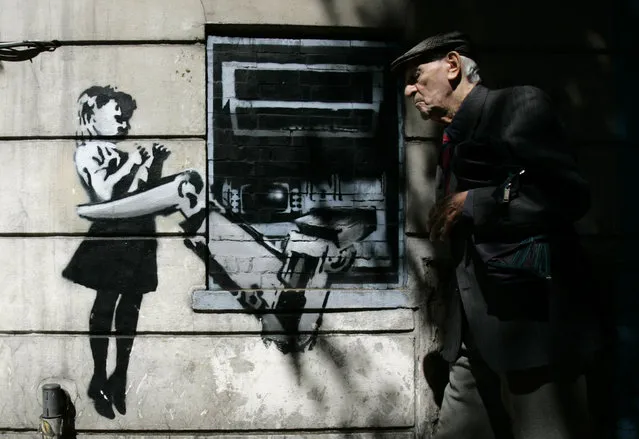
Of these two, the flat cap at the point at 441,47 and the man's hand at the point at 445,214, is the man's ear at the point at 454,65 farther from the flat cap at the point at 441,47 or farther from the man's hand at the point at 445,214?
the man's hand at the point at 445,214

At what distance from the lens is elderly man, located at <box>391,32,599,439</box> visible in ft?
9.02

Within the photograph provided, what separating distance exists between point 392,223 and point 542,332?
1.75m

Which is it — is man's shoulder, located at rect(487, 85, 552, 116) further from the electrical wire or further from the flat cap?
the electrical wire

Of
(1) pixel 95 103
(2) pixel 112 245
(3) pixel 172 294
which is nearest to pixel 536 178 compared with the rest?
(3) pixel 172 294

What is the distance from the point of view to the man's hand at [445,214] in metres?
2.90

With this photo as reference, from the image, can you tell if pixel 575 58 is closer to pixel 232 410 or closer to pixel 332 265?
pixel 332 265

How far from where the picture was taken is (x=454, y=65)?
313 cm

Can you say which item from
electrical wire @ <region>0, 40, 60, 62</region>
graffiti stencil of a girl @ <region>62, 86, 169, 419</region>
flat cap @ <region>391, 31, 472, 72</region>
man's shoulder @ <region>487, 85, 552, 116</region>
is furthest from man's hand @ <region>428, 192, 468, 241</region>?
electrical wire @ <region>0, 40, 60, 62</region>

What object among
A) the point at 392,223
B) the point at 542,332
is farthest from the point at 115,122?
the point at 542,332

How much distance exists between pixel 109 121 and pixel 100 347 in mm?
1298

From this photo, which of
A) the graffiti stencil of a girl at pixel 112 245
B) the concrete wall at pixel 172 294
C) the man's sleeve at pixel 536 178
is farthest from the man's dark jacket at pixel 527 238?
the graffiti stencil of a girl at pixel 112 245

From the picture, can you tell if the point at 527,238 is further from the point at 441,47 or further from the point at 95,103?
the point at 95,103

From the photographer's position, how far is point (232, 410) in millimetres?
4219

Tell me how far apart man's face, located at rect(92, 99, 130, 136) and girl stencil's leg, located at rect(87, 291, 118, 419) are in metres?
0.93
